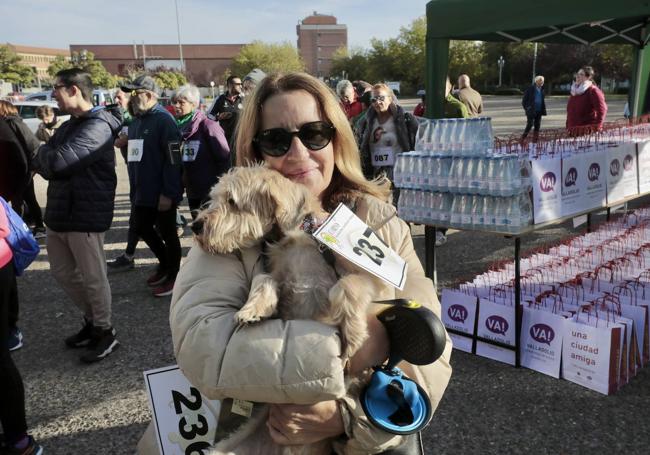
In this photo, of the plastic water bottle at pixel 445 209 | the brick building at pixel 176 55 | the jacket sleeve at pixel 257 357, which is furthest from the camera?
the brick building at pixel 176 55

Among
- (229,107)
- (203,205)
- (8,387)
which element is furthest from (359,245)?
(229,107)

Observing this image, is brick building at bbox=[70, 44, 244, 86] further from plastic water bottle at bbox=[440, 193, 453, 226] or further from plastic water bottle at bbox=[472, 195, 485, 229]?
plastic water bottle at bbox=[472, 195, 485, 229]

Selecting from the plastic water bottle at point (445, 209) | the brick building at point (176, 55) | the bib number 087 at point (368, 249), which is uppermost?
the brick building at point (176, 55)

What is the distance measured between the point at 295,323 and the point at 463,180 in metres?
2.91

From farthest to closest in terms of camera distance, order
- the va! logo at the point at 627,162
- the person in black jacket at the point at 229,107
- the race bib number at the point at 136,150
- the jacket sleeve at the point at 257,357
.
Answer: the person in black jacket at the point at 229,107 → the race bib number at the point at 136,150 → the va! logo at the point at 627,162 → the jacket sleeve at the point at 257,357

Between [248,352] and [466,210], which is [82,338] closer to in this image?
[466,210]

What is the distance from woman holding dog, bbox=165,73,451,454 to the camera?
1207 mm

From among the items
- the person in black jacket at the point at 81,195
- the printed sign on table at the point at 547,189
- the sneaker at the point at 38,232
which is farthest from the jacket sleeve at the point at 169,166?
the sneaker at the point at 38,232

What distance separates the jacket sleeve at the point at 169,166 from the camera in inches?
202

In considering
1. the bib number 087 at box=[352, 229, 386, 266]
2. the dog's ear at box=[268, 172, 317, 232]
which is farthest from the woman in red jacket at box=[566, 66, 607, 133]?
the bib number 087 at box=[352, 229, 386, 266]

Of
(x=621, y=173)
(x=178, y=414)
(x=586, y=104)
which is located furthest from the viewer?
(x=586, y=104)

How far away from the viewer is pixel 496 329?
154 inches

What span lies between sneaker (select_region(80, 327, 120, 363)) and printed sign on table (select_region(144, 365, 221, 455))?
2262mm

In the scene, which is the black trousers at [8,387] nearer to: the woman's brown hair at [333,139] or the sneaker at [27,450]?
the sneaker at [27,450]
